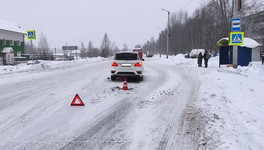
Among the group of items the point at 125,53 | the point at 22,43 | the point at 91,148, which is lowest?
the point at 91,148

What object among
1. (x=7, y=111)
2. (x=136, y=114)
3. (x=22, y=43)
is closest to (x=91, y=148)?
(x=136, y=114)

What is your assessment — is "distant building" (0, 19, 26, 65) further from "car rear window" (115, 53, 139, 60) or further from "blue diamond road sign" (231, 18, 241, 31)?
"blue diamond road sign" (231, 18, 241, 31)

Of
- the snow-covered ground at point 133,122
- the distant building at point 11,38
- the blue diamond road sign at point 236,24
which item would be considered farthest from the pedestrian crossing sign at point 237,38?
the distant building at point 11,38

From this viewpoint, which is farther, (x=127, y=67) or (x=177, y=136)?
(x=127, y=67)

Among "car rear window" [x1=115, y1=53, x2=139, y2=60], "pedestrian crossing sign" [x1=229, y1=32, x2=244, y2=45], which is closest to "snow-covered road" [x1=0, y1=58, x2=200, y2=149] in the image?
"car rear window" [x1=115, y1=53, x2=139, y2=60]

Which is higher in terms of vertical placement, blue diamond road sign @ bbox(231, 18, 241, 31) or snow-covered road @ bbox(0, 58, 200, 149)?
blue diamond road sign @ bbox(231, 18, 241, 31)

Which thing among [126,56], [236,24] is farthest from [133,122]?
[236,24]

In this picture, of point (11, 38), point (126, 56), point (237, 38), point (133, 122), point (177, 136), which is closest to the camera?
point (177, 136)

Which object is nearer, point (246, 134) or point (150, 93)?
point (246, 134)

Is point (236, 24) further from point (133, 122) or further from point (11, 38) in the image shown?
point (11, 38)

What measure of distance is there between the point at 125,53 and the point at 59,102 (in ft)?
19.5

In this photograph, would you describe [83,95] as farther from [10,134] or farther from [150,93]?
[10,134]

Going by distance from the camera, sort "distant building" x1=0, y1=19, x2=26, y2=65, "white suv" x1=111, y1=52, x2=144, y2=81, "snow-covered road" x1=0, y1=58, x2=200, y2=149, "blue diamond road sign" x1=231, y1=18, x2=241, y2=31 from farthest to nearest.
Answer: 1. "distant building" x1=0, y1=19, x2=26, y2=65
2. "blue diamond road sign" x1=231, y1=18, x2=241, y2=31
3. "white suv" x1=111, y1=52, x2=144, y2=81
4. "snow-covered road" x1=0, y1=58, x2=200, y2=149

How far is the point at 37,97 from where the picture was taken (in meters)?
7.70
